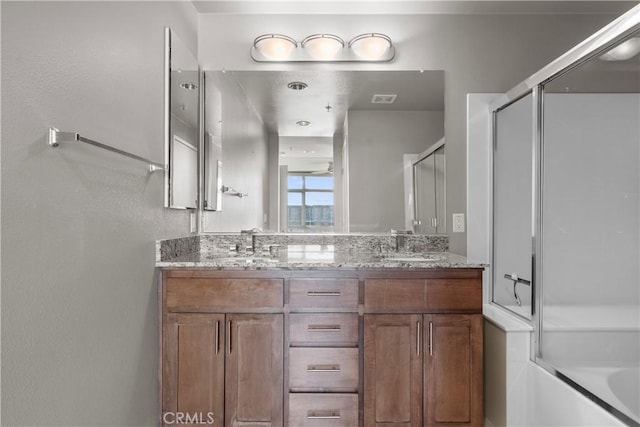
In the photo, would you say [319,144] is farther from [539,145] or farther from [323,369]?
[323,369]

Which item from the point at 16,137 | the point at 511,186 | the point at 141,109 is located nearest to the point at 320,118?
the point at 141,109

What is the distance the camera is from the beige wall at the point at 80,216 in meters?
0.93

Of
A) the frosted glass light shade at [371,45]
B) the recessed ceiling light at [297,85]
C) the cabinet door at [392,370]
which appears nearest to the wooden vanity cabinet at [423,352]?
the cabinet door at [392,370]

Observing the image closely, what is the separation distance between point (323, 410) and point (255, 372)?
1.16 feet

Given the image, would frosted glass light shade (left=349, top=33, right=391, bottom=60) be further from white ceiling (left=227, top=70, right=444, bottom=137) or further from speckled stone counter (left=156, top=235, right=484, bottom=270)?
speckled stone counter (left=156, top=235, right=484, bottom=270)

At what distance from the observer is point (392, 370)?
1663 mm

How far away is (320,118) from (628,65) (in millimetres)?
1668

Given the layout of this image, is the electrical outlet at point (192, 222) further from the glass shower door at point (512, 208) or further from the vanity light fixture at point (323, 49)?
the glass shower door at point (512, 208)

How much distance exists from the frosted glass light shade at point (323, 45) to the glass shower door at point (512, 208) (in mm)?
1060

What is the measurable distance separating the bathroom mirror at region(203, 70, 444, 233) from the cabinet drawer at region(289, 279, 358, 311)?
2.23 ft

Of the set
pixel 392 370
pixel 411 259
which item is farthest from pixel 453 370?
pixel 411 259

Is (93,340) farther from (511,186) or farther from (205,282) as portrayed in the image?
(511,186)

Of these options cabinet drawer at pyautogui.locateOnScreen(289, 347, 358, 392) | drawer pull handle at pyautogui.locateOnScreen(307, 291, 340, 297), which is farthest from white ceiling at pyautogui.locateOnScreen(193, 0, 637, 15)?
cabinet drawer at pyautogui.locateOnScreen(289, 347, 358, 392)

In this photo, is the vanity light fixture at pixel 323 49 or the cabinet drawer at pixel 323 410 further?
the vanity light fixture at pixel 323 49
